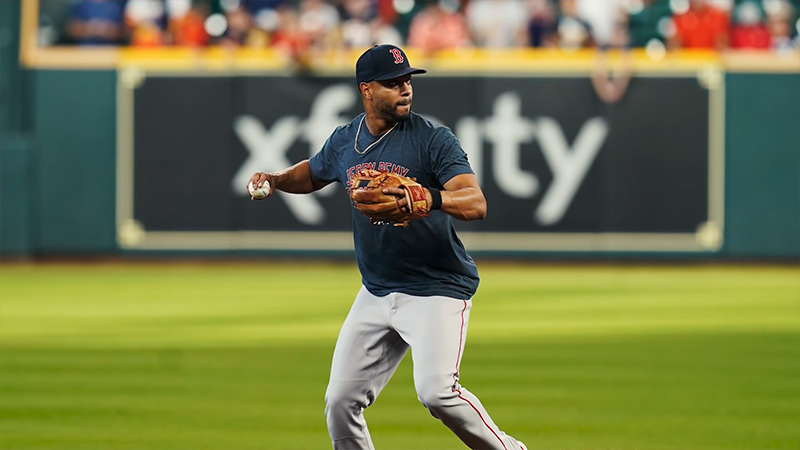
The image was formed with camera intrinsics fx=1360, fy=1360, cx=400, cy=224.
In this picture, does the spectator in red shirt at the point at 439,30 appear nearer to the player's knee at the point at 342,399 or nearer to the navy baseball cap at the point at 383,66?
the navy baseball cap at the point at 383,66

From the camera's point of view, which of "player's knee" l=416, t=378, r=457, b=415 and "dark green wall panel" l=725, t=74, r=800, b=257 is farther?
"dark green wall panel" l=725, t=74, r=800, b=257

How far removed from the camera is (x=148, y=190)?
20547mm

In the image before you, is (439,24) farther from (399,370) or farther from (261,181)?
(261,181)

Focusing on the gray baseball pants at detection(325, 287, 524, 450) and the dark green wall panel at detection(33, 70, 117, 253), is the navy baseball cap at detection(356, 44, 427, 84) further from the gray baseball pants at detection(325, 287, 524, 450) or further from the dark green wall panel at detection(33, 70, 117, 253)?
the dark green wall panel at detection(33, 70, 117, 253)

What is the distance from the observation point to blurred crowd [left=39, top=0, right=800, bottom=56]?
65.6ft

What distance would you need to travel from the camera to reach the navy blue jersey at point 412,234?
5879 millimetres

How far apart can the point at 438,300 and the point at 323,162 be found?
3.01 ft

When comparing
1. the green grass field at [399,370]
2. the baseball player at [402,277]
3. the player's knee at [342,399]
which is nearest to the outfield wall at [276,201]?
the green grass field at [399,370]

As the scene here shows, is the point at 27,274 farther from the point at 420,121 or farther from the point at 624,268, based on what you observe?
the point at 420,121

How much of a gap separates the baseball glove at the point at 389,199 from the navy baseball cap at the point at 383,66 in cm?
44

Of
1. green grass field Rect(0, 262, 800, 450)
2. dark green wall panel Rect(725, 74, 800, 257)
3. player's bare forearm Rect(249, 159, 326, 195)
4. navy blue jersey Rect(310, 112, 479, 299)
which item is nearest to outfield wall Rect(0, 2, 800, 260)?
dark green wall panel Rect(725, 74, 800, 257)

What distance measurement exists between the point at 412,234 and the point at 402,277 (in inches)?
8.3

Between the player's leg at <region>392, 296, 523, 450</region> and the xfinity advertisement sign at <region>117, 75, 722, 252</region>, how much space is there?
46.0 ft

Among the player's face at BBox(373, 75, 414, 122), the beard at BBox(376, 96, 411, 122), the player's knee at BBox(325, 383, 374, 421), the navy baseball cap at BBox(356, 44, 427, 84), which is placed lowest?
the player's knee at BBox(325, 383, 374, 421)
